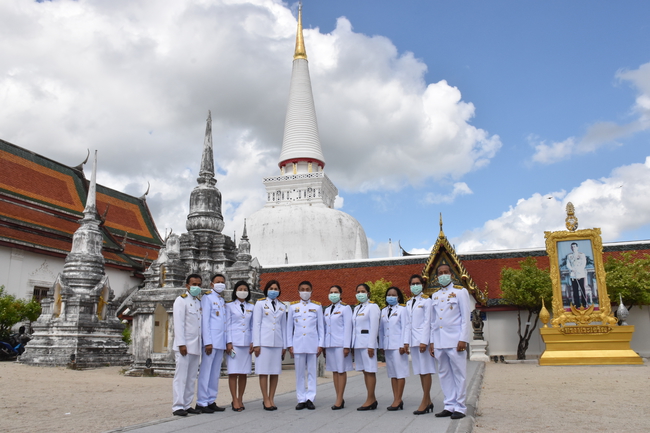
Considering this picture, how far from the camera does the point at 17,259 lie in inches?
854

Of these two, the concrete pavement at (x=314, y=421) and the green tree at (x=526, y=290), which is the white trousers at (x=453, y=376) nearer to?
the concrete pavement at (x=314, y=421)

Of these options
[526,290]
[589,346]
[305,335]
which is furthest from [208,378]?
[526,290]

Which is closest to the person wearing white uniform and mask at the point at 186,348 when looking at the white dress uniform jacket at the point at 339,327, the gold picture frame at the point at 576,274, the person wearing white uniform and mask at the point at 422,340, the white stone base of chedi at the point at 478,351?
the white dress uniform jacket at the point at 339,327

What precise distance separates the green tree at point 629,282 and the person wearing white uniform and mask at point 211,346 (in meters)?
15.7

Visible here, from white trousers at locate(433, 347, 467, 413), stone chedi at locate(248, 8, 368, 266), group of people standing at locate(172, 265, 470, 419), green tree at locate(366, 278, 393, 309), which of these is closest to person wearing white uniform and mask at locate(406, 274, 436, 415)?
group of people standing at locate(172, 265, 470, 419)

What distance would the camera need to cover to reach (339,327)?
6.75 m

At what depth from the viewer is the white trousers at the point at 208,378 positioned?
20.7 ft

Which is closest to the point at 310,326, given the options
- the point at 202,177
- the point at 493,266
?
the point at 202,177

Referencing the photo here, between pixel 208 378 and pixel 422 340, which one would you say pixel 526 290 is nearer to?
pixel 422 340

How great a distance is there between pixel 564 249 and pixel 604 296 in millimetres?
1831

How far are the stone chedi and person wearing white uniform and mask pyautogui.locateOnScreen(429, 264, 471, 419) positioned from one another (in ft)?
76.3

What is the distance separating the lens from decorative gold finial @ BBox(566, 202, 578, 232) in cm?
1688

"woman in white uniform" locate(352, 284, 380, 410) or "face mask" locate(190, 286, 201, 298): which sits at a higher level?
"face mask" locate(190, 286, 201, 298)

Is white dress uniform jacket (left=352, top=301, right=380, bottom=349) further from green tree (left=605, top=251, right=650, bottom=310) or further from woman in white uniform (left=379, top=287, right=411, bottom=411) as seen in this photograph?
green tree (left=605, top=251, right=650, bottom=310)
